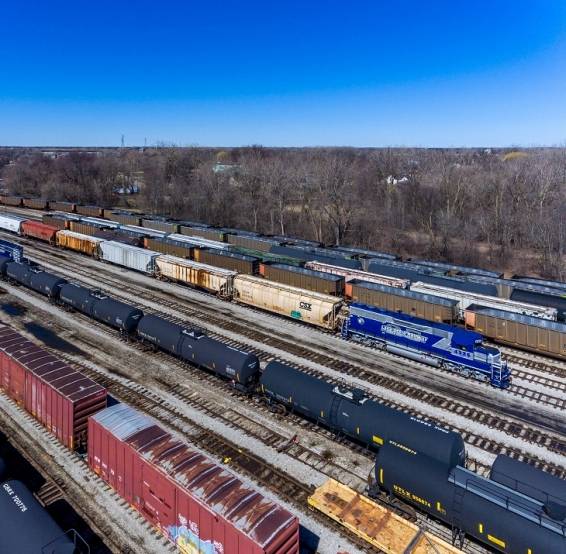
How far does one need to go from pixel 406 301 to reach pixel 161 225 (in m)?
47.1

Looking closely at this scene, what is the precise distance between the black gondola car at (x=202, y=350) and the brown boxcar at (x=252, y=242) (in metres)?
27.8

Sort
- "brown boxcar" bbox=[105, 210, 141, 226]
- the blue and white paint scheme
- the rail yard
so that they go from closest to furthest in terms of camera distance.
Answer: the rail yard → the blue and white paint scheme → "brown boxcar" bbox=[105, 210, 141, 226]

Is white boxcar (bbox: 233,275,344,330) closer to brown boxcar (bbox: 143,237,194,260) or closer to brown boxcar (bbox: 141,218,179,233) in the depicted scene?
brown boxcar (bbox: 143,237,194,260)

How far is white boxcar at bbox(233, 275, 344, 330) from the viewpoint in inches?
1347

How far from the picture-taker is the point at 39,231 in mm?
66250

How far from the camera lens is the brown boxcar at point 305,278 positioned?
135 feet

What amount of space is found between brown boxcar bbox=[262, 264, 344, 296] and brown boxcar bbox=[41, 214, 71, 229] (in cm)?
4075

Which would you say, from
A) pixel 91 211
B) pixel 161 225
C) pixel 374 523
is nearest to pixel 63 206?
pixel 91 211

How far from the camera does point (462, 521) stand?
47.5 ft

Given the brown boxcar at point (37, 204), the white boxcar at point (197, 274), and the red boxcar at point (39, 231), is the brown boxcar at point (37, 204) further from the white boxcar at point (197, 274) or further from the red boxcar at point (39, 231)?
the white boxcar at point (197, 274)

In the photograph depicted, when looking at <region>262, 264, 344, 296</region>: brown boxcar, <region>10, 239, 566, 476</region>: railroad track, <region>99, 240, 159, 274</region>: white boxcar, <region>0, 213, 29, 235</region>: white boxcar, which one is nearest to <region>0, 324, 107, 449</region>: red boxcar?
<region>10, 239, 566, 476</region>: railroad track

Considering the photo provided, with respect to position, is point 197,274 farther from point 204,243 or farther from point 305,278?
point 204,243

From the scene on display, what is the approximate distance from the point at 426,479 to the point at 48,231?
6500cm

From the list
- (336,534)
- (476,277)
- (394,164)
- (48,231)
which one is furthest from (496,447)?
(394,164)
